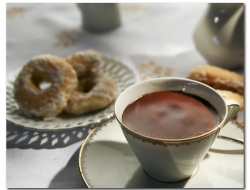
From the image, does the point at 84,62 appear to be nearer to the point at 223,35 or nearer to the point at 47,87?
the point at 47,87

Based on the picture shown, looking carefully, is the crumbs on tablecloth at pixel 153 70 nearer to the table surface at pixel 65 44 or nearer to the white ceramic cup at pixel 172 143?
the table surface at pixel 65 44

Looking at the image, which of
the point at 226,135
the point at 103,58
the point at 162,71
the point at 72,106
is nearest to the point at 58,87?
the point at 72,106

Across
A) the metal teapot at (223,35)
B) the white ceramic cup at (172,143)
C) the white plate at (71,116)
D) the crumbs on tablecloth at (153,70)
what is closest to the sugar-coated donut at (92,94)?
the white plate at (71,116)

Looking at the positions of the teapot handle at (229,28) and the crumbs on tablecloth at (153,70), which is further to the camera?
the crumbs on tablecloth at (153,70)

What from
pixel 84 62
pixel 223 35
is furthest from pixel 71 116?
pixel 223 35

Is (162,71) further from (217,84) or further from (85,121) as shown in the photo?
(85,121)

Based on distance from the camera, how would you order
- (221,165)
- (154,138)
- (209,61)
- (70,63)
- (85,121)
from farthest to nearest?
(209,61) → (70,63) → (85,121) → (221,165) → (154,138)
